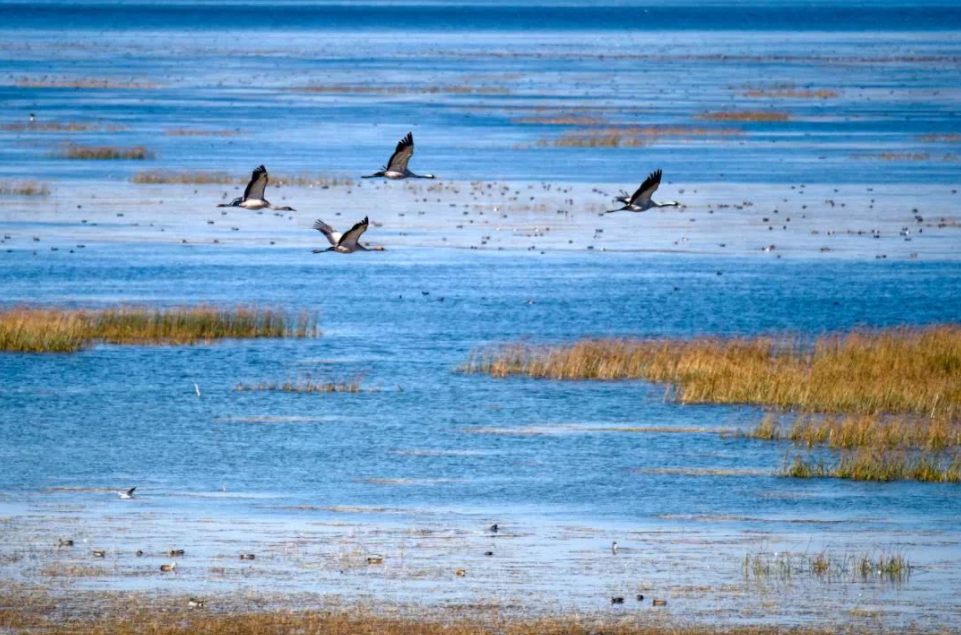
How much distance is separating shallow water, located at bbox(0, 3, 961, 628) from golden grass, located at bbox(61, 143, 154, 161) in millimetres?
948

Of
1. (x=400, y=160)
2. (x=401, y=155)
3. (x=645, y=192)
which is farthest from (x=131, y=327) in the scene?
(x=645, y=192)

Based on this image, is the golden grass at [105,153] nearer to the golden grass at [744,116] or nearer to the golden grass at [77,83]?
the golden grass at [744,116]

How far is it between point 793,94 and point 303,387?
76310 mm

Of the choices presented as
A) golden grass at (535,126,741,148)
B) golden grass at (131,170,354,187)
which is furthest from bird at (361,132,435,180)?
golden grass at (535,126,741,148)

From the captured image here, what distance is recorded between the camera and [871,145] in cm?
7394

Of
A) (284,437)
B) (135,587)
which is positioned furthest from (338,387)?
(135,587)

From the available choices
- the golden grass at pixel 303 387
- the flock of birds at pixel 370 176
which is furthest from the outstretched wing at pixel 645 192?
the golden grass at pixel 303 387

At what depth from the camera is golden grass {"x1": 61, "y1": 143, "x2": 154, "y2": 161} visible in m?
68.3

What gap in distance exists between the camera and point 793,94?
103 metres

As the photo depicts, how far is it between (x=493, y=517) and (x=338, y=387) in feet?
30.2

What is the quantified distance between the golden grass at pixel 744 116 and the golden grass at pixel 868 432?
5958 cm

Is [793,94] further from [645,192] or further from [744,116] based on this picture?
[645,192]

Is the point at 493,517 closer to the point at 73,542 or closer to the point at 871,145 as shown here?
the point at 73,542

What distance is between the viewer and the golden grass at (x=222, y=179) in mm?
59781
